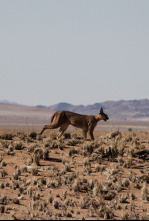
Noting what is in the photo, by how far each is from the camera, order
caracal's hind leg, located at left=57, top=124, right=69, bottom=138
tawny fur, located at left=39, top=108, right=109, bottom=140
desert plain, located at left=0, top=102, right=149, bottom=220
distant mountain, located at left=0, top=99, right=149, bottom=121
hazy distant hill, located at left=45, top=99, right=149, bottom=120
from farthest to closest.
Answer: hazy distant hill, located at left=45, top=99, right=149, bottom=120 → distant mountain, located at left=0, top=99, right=149, bottom=121 → caracal's hind leg, located at left=57, top=124, right=69, bottom=138 → tawny fur, located at left=39, top=108, right=109, bottom=140 → desert plain, located at left=0, top=102, right=149, bottom=220

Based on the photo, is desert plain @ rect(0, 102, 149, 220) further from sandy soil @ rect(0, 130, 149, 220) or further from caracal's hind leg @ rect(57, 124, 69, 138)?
caracal's hind leg @ rect(57, 124, 69, 138)

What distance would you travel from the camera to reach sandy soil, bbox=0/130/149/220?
9.51 m

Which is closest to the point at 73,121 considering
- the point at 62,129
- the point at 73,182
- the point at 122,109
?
the point at 62,129

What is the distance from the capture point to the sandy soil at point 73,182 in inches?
374

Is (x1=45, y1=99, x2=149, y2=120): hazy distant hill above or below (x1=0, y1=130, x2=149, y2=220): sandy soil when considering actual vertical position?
above

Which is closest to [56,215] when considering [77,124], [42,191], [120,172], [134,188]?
[42,191]

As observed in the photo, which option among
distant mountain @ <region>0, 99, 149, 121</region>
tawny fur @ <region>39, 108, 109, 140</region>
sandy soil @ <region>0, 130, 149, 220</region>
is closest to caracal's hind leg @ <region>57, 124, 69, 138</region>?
tawny fur @ <region>39, 108, 109, 140</region>

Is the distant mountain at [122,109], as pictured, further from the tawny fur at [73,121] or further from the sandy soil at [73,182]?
the sandy soil at [73,182]

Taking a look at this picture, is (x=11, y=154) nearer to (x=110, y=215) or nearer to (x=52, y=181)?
(x=52, y=181)

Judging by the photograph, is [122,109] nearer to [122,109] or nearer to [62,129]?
[122,109]

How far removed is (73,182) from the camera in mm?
11820

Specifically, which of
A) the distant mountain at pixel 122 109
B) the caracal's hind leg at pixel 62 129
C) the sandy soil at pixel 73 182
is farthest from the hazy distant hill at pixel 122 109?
the sandy soil at pixel 73 182

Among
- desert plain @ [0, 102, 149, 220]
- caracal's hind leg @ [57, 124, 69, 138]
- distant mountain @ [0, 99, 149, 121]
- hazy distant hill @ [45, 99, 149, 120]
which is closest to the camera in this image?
desert plain @ [0, 102, 149, 220]

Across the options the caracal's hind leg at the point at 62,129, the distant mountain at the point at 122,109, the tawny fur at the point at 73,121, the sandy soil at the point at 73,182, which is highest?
the distant mountain at the point at 122,109
